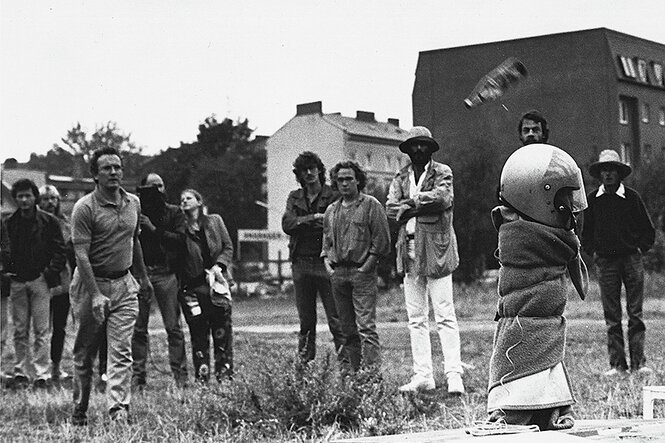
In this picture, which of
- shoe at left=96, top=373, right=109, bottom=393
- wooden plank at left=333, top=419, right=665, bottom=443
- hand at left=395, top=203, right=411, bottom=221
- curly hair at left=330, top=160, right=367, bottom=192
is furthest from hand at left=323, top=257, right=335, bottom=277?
wooden plank at left=333, top=419, right=665, bottom=443

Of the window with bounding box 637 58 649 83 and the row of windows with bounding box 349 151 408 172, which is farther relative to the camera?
the window with bounding box 637 58 649 83

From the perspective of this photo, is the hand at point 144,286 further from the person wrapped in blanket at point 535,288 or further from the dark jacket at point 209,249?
the person wrapped in blanket at point 535,288

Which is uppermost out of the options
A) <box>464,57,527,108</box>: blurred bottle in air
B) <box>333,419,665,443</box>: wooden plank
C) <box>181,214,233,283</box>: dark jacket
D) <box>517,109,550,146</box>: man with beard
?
<box>464,57,527,108</box>: blurred bottle in air

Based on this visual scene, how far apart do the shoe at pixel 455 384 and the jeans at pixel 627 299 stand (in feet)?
7.06

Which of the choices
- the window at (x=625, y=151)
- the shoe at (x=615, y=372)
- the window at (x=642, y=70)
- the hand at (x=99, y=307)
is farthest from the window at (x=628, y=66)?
the hand at (x=99, y=307)

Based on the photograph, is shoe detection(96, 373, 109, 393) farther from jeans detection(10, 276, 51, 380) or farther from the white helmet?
the white helmet

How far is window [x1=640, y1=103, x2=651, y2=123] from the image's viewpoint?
54.8m

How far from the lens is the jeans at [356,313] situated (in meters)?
9.32

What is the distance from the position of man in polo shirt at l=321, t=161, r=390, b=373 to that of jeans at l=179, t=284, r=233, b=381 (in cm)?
141

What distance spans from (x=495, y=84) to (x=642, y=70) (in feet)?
154

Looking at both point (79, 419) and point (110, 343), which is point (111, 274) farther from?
Answer: point (79, 419)

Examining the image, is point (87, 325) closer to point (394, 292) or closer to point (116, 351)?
point (116, 351)

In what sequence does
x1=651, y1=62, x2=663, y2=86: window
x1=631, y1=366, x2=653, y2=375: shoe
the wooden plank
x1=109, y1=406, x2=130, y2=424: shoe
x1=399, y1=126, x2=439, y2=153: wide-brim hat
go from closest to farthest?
the wooden plank
x1=109, y1=406, x2=130, y2=424: shoe
x1=399, y1=126, x2=439, y2=153: wide-brim hat
x1=631, y1=366, x2=653, y2=375: shoe
x1=651, y1=62, x2=663, y2=86: window

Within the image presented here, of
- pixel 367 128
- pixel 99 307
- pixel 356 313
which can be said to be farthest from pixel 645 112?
pixel 99 307
